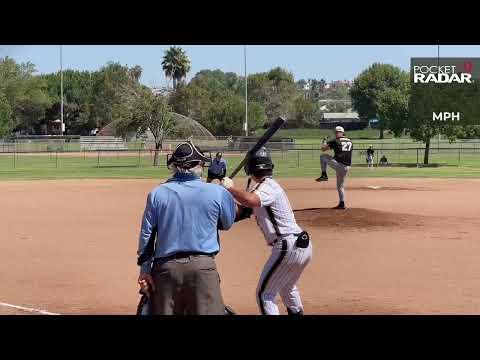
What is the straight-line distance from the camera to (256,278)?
1137 cm

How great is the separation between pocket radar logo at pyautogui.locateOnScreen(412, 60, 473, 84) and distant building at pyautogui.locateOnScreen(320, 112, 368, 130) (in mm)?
46342

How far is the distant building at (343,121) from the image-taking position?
9928cm

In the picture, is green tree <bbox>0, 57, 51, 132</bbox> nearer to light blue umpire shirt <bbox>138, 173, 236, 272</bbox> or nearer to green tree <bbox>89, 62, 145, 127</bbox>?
green tree <bbox>89, 62, 145, 127</bbox>

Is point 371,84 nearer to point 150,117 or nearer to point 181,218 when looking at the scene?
point 150,117

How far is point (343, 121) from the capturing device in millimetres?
109500

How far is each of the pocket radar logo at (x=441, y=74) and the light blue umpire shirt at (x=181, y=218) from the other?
41755mm

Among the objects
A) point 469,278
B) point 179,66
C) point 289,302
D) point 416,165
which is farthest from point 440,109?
point 179,66

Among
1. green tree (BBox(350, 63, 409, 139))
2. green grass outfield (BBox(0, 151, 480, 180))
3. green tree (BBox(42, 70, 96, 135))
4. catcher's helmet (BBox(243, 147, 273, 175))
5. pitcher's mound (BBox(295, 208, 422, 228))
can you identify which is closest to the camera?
catcher's helmet (BBox(243, 147, 273, 175))

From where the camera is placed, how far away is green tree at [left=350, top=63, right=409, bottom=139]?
10538 centimetres

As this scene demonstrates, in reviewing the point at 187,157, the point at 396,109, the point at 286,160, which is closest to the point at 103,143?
the point at 286,160

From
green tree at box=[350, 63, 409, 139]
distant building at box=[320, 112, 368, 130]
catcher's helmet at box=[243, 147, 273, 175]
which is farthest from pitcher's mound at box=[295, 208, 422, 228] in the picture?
green tree at box=[350, 63, 409, 139]

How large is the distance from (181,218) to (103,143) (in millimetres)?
63922
